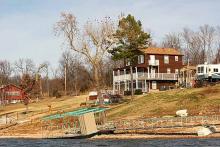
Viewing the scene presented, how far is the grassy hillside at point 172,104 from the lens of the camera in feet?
201

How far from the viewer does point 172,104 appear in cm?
6594

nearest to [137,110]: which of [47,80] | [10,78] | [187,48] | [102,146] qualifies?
[102,146]

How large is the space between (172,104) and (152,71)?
34917 millimetres

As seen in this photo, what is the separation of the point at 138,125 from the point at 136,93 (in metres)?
38.6

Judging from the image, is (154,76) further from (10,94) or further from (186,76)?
(10,94)

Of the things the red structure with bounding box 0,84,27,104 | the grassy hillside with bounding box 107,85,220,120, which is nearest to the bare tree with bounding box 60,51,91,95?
the red structure with bounding box 0,84,27,104

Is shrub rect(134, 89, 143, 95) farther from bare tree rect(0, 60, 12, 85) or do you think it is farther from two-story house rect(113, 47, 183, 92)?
A: bare tree rect(0, 60, 12, 85)

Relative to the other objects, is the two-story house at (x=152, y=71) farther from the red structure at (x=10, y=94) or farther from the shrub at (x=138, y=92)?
the red structure at (x=10, y=94)

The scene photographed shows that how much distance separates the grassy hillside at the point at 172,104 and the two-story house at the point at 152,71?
2270 centimetres

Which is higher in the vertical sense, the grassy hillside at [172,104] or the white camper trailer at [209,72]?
the white camper trailer at [209,72]

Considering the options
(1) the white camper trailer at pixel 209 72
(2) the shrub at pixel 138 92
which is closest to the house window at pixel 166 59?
(2) the shrub at pixel 138 92

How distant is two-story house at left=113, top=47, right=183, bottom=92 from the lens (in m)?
97.2

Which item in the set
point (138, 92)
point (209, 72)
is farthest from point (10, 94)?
point (209, 72)

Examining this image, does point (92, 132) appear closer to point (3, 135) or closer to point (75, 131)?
point (75, 131)
